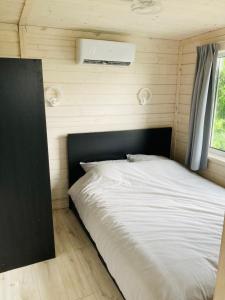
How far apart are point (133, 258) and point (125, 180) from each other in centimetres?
116

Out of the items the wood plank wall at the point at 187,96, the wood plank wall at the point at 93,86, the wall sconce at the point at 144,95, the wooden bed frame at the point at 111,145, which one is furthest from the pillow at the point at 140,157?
the wall sconce at the point at 144,95

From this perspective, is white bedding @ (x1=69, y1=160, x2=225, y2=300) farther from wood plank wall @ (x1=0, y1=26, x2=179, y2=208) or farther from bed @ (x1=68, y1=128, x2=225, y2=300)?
wood plank wall @ (x1=0, y1=26, x2=179, y2=208)

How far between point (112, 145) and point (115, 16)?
1.44 m

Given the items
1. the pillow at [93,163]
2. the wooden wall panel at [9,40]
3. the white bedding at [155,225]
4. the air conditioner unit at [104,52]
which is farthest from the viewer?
the pillow at [93,163]

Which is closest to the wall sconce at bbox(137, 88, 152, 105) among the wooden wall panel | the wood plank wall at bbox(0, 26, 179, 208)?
the wood plank wall at bbox(0, 26, 179, 208)

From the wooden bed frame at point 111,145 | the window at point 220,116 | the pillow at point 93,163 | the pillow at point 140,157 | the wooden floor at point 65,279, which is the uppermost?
the window at point 220,116

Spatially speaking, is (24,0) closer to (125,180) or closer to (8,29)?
(8,29)

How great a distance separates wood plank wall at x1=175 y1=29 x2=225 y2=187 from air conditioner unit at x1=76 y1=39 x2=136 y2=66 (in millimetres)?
779

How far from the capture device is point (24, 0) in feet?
5.95

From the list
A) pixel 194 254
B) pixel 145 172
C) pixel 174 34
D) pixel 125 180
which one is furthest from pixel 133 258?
pixel 174 34

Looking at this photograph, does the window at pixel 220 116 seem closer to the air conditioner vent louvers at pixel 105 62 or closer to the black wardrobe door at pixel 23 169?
the air conditioner vent louvers at pixel 105 62

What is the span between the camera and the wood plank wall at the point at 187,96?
2768 millimetres

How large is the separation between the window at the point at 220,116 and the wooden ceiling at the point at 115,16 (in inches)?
19.9

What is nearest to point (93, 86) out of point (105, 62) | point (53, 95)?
point (105, 62)
